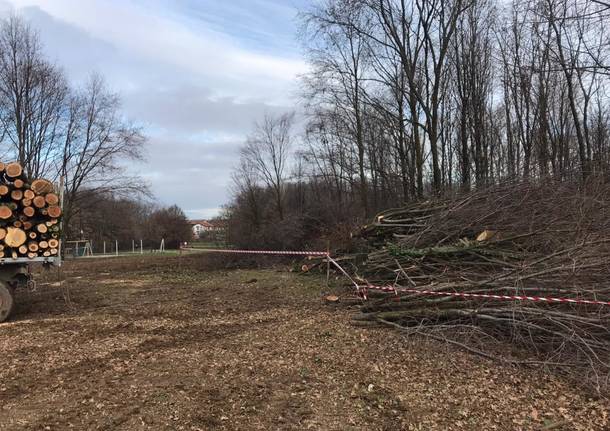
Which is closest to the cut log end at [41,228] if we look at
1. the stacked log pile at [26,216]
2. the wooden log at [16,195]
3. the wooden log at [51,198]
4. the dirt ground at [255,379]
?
the stacked log pile at [26,216]

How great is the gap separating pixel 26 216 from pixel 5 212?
0.35m

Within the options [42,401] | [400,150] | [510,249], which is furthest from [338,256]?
[400,150]

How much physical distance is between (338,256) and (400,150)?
12153 millimetres

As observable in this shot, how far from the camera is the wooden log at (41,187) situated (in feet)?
29.7

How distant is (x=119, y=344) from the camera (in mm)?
6910

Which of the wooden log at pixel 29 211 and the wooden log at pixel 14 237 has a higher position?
the wooden log at pixel 29 211

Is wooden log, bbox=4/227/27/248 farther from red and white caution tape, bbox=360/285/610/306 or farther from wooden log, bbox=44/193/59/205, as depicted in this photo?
red and white caution tape, bbox=360/285/610/306

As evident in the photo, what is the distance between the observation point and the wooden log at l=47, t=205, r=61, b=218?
360 inches

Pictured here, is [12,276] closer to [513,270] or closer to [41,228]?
[41,228]

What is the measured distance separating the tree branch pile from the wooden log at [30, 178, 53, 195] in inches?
255

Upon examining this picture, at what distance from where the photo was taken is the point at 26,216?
8.97 metres

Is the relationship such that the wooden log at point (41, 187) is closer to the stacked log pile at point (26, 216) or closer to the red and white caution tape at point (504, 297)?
the stacked log pile at point (26, 216)

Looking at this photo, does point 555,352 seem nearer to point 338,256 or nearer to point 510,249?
point 510,249

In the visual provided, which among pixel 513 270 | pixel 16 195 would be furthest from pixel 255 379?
pixel 16 195
